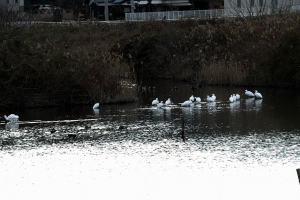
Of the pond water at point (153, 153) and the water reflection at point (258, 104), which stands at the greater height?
the water reflection at point (258, 104)

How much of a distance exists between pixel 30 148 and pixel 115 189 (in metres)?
4.96

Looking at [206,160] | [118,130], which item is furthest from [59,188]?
[118,130]

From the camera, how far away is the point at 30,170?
14.8 metres

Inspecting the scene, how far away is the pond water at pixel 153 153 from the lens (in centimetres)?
1299

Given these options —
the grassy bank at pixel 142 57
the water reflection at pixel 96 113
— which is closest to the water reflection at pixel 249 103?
the grassy bank at pixel 142 57

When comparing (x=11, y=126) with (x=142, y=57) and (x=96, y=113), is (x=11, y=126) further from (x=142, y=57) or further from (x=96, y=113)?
(x=142, y=57)

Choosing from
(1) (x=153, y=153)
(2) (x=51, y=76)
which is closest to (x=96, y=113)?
(2) (x=51, y=76)

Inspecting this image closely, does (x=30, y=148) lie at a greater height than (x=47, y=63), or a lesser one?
lesser

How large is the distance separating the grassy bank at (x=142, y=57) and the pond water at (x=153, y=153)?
147 cm

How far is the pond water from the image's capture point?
13.0 m

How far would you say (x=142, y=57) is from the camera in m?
44.1

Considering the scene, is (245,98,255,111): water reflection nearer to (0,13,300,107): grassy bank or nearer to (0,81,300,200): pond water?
(0,81,300,200): pond water

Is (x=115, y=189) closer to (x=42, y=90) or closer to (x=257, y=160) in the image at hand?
(x=257, y=160)

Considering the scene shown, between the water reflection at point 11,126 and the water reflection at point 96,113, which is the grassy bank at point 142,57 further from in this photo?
the water reflection at point 11,126
